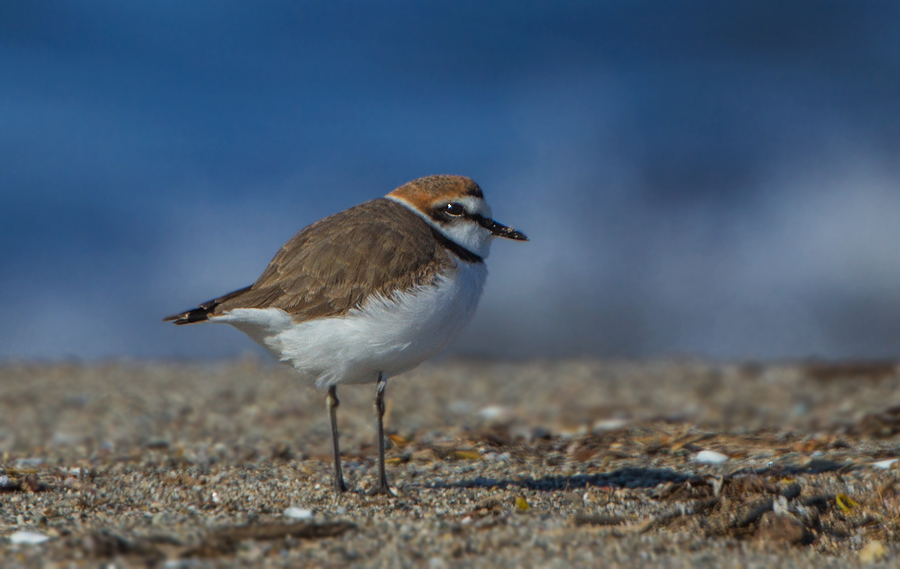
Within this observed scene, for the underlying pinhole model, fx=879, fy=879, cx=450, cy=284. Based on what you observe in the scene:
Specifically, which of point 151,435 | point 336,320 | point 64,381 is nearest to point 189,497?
point 336,320

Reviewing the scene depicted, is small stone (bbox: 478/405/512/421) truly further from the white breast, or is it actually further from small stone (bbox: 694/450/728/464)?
the white breast

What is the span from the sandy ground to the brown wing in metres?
0.65

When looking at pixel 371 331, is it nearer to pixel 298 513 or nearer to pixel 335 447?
pixel 335 447

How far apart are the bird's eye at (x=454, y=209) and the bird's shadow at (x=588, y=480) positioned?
1.56m

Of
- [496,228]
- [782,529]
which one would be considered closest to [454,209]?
[496,228]

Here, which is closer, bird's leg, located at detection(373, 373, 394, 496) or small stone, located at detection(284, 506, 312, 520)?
small stone, located at detection(284, 506, 312, 520)

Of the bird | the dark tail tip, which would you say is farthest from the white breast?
the dark tail tip

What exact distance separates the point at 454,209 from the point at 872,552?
2790 millimetres

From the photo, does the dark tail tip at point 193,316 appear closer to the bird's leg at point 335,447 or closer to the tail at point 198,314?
the tail at point 198,314

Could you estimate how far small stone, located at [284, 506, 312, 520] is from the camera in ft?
13.0

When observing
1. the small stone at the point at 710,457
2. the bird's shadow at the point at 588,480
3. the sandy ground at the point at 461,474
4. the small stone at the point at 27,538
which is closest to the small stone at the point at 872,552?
the sandy ground at the point at 461,474

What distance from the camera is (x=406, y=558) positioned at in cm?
326

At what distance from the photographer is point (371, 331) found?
4.59 m

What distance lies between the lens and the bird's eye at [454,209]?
17.0 ft
